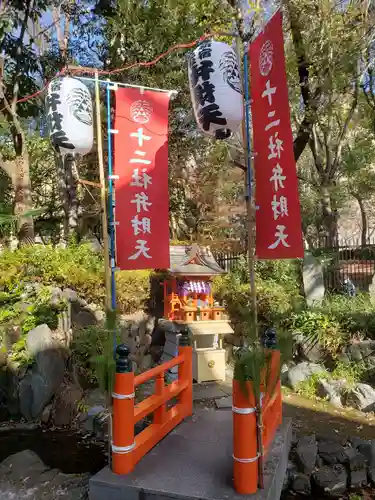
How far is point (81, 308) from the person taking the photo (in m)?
9.31

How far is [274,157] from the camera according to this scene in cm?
460

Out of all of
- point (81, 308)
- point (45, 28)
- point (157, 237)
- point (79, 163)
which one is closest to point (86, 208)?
point (79, 163)

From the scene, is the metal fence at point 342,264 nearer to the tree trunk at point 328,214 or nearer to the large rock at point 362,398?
the tree trunk at point 328,214

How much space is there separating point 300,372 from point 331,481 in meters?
4.12

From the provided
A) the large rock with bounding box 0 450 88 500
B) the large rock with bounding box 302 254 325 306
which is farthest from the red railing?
the large rock with bounding box 302 254 325 306

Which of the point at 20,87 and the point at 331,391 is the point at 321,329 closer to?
the point at 331,391

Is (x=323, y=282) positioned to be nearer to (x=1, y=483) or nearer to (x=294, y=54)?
(x=294, y=54)

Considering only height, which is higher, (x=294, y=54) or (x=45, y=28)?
(x=45, y=28)

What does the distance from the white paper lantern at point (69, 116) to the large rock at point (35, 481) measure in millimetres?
4026

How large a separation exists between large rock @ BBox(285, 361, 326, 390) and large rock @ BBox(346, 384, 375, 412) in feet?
3.06

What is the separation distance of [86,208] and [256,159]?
13451mm

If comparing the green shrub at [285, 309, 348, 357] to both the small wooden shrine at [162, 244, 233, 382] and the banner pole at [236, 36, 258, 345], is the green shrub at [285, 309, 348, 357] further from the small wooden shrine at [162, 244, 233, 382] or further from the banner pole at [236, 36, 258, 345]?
the banner pole at [236, 36, 258, 345]

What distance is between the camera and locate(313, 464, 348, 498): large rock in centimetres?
515

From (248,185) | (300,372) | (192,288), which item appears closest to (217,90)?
(248,185)
